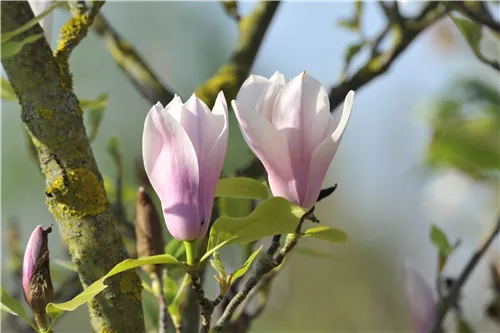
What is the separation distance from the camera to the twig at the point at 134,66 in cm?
60

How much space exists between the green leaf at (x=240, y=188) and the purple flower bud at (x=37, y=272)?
0.08 m

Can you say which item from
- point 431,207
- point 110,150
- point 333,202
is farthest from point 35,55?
point 333,202

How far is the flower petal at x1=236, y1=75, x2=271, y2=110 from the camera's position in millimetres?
283

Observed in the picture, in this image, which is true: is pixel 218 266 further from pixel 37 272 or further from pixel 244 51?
pixel 244 51

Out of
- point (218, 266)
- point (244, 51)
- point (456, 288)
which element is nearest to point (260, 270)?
point (218, 266)

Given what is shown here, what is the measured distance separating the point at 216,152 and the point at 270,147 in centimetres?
2

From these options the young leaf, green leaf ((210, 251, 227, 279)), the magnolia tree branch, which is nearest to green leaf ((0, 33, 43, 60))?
the magnolia tree branch

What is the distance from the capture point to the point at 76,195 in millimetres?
307

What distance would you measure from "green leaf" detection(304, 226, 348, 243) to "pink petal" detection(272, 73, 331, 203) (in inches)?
0.8

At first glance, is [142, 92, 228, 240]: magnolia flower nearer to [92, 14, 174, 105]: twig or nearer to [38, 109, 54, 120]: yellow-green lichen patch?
[38, 109, 54, 120]: yellow-green lichen patch

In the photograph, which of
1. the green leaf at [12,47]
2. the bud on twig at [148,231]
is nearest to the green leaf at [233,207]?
the bud on twig at [148,231]

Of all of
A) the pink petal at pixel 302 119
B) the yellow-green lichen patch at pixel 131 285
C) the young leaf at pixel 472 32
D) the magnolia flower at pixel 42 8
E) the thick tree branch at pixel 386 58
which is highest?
the magnolia flower at pixel 42 8

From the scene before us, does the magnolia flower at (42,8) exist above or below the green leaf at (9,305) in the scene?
above

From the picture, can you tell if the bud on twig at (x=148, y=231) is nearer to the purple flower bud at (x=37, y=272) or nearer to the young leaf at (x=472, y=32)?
the purple flower bud at (x=37, y=272)
